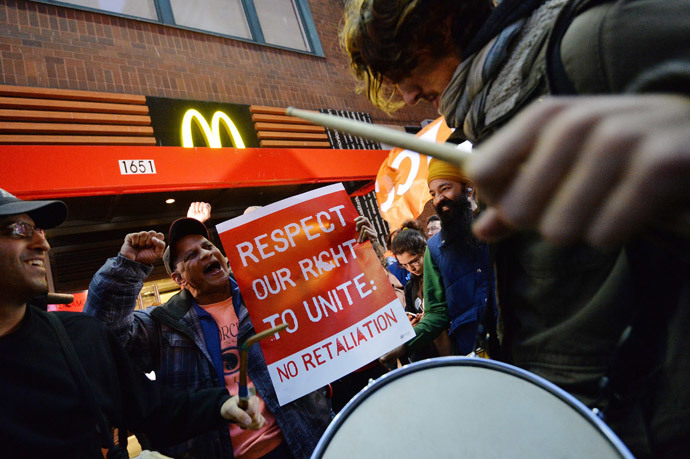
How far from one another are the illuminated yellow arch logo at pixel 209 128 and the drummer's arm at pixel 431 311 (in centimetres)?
399

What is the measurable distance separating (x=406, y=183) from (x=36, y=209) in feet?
10.8

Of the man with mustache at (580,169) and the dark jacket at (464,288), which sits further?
the dark jacket at (464,288)

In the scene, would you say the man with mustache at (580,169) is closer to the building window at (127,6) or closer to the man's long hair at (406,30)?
the man's long hair at (406,30)

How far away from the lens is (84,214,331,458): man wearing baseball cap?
5.55 feet

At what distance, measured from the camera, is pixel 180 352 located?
1.83m

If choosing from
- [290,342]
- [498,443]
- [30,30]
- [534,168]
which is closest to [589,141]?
[534,168]

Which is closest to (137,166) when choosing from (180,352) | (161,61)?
(161,61)

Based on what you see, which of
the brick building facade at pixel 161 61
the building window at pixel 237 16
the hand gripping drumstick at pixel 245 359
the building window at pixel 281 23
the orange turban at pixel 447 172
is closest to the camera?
the hand gripping drumstick at pixel 245 359

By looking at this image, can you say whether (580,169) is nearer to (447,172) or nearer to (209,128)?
(447,172)

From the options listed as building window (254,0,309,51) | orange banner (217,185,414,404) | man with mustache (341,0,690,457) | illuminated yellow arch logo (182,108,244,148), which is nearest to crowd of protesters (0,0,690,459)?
man with mustache (341,0,690,457)

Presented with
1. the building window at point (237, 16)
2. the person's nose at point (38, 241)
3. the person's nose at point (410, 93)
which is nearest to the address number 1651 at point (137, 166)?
the person's nose at point (38, 241)

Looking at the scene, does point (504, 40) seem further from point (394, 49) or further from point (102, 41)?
point (102, 41)

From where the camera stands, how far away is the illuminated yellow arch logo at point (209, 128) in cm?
491

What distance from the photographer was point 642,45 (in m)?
0.45
